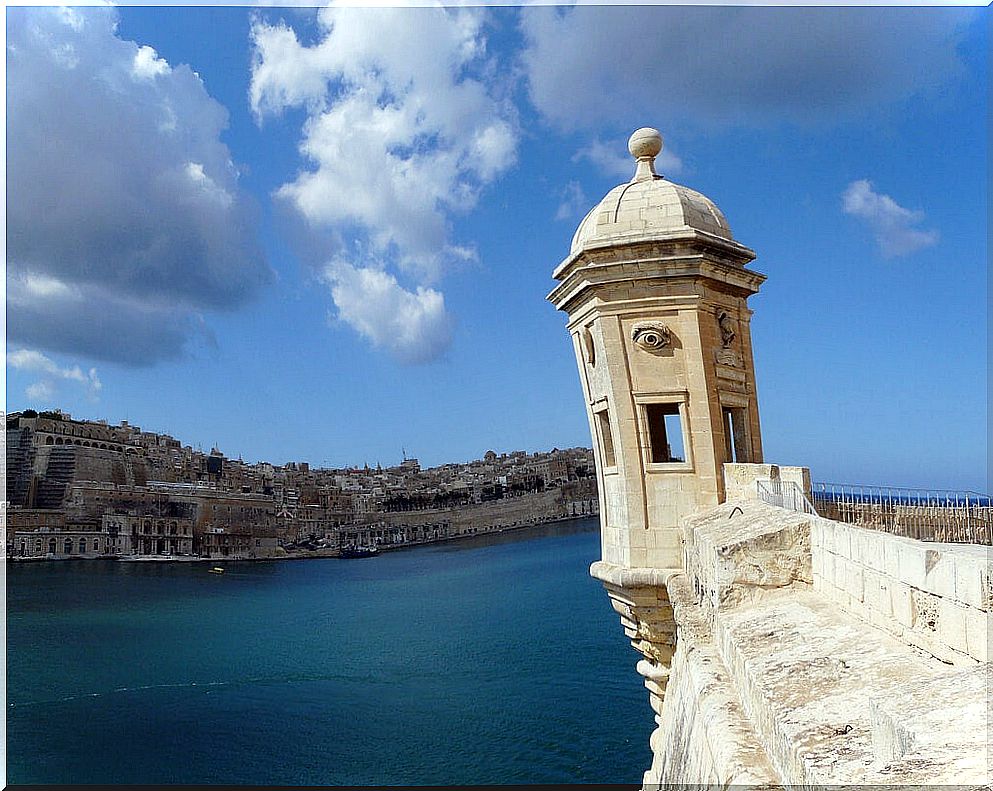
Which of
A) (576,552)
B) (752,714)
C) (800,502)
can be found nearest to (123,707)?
(576,552)

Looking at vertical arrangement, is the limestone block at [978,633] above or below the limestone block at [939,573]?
below

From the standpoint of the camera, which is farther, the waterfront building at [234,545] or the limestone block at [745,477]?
the waterfront building at [234,545]

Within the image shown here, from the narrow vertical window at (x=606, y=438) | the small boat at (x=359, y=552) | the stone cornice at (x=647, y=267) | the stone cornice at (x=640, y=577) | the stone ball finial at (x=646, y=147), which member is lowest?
the small boat at (x=359, y=552)

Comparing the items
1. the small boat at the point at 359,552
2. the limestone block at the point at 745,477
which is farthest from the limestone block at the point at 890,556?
the small boat at the point at 359,552

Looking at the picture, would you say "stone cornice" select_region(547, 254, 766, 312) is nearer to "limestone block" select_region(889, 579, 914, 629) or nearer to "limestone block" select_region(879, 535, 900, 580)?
"limestone block" select_region(879, 535, 900, 580)

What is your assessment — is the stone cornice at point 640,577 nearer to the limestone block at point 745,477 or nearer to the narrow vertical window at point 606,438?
the limestone block at point 745,477

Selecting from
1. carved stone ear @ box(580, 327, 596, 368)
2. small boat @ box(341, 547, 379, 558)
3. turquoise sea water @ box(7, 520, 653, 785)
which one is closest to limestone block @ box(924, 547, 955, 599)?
carved stone ear @ box(580, 327, 596, 368)

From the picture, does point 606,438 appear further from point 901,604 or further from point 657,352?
point 901,604

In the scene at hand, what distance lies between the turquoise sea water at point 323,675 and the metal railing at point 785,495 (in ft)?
33.1

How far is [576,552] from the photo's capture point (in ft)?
95.6

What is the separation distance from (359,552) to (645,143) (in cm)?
2446

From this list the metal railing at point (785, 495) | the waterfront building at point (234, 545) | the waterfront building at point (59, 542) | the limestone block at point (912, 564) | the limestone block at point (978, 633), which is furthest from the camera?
the waterfront building at point (234, 545)

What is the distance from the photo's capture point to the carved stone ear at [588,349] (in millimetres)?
5758

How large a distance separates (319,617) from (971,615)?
24034 millimetres
